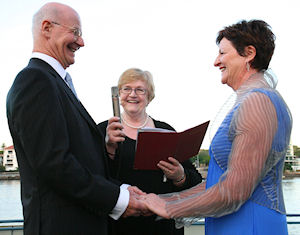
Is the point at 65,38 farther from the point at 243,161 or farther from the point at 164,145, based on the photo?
the point at 243,161

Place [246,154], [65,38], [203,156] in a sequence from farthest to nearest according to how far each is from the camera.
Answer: [203,156]
[65,38]
[246,154]

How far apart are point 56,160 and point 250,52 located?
1.13 meters

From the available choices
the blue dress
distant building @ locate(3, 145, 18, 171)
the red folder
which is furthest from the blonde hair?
distant building @ locate(3, 145, 18, 171)

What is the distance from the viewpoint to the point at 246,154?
1597 millimetres

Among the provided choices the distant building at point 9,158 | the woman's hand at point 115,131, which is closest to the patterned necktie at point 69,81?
the woman's hand at point 115,131

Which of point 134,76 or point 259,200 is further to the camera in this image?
point 134,76

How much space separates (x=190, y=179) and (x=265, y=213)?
40.9 inches

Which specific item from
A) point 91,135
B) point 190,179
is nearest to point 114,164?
point 190,179

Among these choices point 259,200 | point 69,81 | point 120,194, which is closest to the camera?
point 259,200

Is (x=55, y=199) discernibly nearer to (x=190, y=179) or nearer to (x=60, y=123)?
(x=60, y=123)

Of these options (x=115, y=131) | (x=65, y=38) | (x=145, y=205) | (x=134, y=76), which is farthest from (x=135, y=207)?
(x=134, y=76)

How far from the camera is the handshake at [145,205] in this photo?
5.89 ft

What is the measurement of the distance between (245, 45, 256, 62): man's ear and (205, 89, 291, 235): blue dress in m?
0.27

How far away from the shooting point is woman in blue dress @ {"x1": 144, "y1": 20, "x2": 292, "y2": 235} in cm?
161
